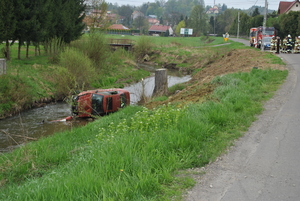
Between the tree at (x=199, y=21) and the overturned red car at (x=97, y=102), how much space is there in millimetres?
105666

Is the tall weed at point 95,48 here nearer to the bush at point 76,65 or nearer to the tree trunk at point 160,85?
the bush at point 76,65

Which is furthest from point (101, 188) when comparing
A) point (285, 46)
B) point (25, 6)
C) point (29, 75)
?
point (285, 46)

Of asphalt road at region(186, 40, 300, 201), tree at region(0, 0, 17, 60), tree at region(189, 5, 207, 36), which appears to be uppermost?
tree at region(189, 5, 207, 36)

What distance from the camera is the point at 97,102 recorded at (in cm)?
1884

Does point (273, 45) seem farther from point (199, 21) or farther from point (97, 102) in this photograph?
point (199, 21)

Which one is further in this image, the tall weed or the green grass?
the tall weed

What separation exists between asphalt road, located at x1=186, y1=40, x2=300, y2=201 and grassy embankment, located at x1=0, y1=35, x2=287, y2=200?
0.92 feet

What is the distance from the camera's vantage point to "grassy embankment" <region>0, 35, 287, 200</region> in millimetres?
5195

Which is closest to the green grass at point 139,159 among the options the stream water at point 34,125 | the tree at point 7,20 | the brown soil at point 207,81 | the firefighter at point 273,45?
the brown soil at point 207,81

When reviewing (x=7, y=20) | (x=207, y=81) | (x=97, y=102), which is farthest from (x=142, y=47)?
(x=97, y=102)

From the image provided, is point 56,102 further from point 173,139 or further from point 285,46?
point 285,46

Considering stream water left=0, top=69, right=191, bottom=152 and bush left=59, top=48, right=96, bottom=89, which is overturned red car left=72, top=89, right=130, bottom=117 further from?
bush left=59, top=48, right=96, bottom=89

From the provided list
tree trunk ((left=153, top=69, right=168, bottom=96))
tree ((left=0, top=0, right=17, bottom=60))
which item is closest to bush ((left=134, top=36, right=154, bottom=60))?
tree ((left=0, top=0, right=17, bottom=60))

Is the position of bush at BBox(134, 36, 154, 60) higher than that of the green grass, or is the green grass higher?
bush at BBox(134, 36, 154, 60)
